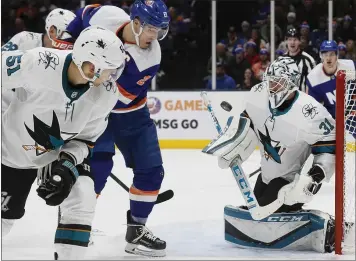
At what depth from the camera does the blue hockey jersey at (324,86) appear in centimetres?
521

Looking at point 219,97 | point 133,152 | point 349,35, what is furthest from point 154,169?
point 349,35

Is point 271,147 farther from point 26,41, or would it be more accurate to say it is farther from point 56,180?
point 26,41

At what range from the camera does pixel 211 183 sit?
17.7ft

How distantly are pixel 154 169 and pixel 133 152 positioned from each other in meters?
0.12

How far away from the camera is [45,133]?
277 centimetres

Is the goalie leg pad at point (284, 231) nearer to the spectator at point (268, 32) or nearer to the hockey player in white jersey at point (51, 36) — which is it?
the hockey player in white jersey at point (51, 36)

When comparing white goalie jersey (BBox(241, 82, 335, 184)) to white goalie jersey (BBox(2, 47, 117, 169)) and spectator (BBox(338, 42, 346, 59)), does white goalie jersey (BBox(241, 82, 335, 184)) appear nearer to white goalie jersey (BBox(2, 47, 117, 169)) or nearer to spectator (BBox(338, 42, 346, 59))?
white goalie jersey (BBox(2, 47, 117, 169))

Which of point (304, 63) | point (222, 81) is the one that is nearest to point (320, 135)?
point (304, 63)

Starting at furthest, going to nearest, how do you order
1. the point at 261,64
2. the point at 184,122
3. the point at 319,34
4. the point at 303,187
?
the point at 319,34 → the point at 261,64 → the point at 184,122 → the point at 303,187

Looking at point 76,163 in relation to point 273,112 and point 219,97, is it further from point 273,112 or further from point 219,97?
point 219,97

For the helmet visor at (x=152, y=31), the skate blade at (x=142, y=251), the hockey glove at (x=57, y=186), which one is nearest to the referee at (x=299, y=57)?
the helmet visor at (x=152, y=31)

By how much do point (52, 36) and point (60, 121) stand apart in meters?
1.40

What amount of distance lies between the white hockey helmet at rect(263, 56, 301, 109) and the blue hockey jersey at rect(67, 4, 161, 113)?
50 cm

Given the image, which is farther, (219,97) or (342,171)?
(219,97)
